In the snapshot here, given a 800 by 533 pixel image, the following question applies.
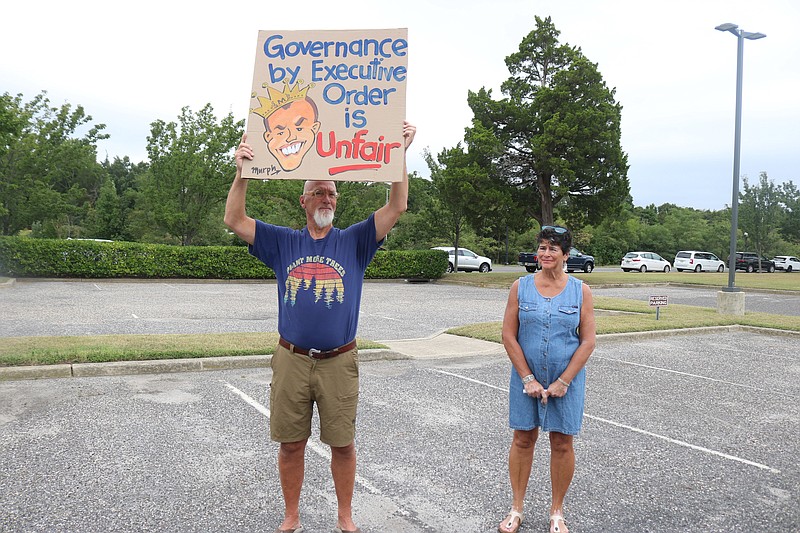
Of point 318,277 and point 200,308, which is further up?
point 318,277

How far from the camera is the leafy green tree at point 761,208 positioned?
42875 millimetres

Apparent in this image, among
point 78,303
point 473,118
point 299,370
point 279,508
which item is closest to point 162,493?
point 279,508

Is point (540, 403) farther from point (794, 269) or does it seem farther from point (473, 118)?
point (794, 269)

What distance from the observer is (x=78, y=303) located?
1539 cm

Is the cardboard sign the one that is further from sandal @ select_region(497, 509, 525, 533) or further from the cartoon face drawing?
sandal @ select_region(497, 509, 525, 533)

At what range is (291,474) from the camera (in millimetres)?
3354

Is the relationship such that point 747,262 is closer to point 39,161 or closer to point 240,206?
point 39,161

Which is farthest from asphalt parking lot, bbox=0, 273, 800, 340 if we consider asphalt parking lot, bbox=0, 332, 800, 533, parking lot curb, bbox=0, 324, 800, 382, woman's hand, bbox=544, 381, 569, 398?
woman's hand, bbox=544, 381, 569, 398

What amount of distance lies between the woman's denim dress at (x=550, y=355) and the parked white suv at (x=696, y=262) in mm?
44188

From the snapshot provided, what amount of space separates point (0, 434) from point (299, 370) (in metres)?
3.17

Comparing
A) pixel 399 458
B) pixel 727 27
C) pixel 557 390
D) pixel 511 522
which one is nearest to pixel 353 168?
pixel 557 390

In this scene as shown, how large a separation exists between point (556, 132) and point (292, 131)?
2467 centimetres

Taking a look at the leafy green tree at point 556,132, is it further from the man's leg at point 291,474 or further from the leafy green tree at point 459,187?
the man's leg at point 291,474
